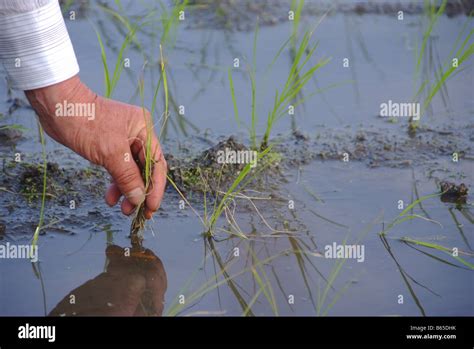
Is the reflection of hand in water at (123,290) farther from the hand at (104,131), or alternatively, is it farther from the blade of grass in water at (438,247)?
the blade of grass in water at (438,247)

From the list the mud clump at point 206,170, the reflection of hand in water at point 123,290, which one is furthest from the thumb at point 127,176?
the mud clump at point 206,170

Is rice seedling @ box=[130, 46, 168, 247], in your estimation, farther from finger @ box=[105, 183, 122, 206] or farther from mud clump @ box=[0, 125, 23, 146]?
mud clump @ box=[0, 125, 23, 146]

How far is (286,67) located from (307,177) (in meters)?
1.24

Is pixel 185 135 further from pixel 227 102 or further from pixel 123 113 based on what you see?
pixel 123 113

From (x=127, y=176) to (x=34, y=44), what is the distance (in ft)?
1.98

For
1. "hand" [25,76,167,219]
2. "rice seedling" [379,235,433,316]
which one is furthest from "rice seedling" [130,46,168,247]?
"rice seedling" [379,235,433,316]

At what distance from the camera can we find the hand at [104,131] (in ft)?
11.4

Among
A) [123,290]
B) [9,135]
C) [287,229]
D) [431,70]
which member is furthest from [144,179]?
[431,70]

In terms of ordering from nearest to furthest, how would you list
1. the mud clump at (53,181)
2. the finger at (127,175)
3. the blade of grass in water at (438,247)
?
1. the finger at (127,175)
2. the blade of grass in water at (438,247)
3. the mud clump at (53,181)

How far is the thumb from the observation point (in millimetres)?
3576

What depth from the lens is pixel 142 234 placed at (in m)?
4.00
